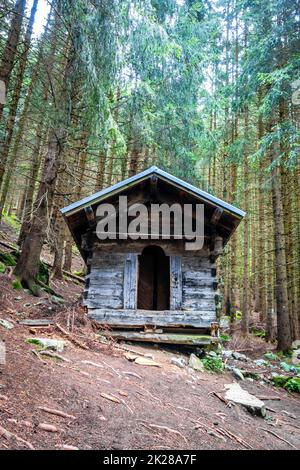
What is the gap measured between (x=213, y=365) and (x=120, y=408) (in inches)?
179

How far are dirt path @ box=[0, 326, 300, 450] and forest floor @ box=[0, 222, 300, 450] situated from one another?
1cm

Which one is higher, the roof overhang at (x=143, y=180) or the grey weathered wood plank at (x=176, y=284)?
the roof overhang at (x=143, y=180)

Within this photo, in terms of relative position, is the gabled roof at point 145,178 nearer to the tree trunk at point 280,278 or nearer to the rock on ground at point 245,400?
the tree trunk at point 280,278

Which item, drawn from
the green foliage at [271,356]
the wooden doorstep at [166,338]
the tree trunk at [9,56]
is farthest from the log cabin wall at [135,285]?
the tree trunk at [9,56]

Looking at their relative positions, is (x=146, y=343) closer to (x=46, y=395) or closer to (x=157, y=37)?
(x=46, y=395)

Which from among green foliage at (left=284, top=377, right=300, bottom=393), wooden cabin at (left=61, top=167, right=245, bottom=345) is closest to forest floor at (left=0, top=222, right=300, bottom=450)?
green foliage at (left=284, top=377, right=300, bottom=393)

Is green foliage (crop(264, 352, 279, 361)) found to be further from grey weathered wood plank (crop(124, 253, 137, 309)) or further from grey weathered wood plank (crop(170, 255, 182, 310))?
grey weathered wood plank (crop(124, 253, 137, 309))

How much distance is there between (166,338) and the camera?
28.0 ft

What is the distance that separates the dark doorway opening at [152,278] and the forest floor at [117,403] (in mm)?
4328

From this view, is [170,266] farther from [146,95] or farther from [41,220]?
[146,95]

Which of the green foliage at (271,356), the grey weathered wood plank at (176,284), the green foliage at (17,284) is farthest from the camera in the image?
the green foliage at (271,356)

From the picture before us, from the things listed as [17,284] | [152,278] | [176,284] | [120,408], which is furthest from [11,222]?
[120,408]

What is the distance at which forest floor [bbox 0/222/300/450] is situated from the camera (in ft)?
10.4

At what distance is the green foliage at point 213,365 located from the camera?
25.7 ft
